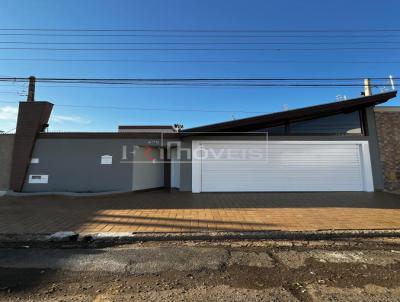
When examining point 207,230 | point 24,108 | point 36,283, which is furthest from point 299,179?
point 24,108

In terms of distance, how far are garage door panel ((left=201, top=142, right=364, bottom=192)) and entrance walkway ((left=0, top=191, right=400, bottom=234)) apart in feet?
7.25

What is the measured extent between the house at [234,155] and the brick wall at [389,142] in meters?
0.05

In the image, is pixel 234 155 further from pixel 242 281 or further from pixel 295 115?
pixel 242 281

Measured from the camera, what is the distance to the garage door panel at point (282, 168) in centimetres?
1176

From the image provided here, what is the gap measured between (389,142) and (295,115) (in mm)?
4803

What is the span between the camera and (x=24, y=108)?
38.6 ft

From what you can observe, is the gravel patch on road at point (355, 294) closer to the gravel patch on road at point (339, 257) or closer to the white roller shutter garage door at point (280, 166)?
the gravel patch on road at point (339, 257)

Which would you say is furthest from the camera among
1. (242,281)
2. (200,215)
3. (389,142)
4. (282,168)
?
(389,142)

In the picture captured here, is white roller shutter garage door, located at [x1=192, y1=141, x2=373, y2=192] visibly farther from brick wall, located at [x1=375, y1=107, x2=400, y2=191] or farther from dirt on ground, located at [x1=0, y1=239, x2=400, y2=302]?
dirt on ground, located at [x1=0, y1=239, x2=400, y2=302]

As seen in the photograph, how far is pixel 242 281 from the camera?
3.33m

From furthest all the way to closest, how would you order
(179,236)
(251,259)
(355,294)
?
1. (179,236)
2. (251,259)
3. (355,294)

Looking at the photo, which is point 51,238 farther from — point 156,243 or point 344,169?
point 344,169

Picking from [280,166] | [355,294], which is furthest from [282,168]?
[355,294]

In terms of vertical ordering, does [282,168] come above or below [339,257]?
above
